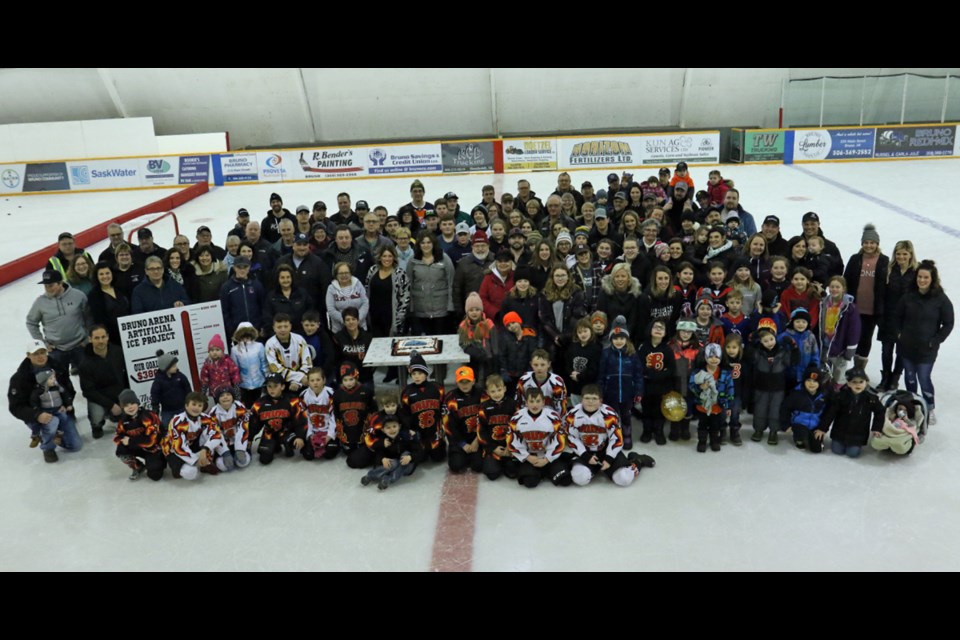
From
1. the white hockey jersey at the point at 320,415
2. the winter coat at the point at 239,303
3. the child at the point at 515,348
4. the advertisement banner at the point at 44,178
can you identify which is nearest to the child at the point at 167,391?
the winter coat at the point at 239,303

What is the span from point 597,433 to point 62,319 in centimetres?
556

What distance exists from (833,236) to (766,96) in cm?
1635

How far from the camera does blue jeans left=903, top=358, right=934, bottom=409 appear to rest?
690cm

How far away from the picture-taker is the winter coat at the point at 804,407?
6.48 m

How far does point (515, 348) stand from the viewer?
276 inches

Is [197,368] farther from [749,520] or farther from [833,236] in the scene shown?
[833,236]

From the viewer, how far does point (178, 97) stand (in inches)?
1101

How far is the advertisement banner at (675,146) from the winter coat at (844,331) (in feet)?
61.6

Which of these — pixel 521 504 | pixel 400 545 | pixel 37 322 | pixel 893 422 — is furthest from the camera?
pixel 37 322

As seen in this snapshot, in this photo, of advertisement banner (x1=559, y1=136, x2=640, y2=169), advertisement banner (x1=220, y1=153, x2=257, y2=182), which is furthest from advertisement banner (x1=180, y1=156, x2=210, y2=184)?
advertisement banner (x1=559, y1=136, x2=640, y2=169)

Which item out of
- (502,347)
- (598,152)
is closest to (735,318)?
(502,347)

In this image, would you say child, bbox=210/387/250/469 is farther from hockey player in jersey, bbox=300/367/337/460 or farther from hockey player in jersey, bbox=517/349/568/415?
hockey player in jersey, bbox=517/349/568/415

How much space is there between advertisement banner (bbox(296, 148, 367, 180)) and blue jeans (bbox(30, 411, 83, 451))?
63.9 ft

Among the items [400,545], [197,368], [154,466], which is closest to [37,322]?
[197,368]
